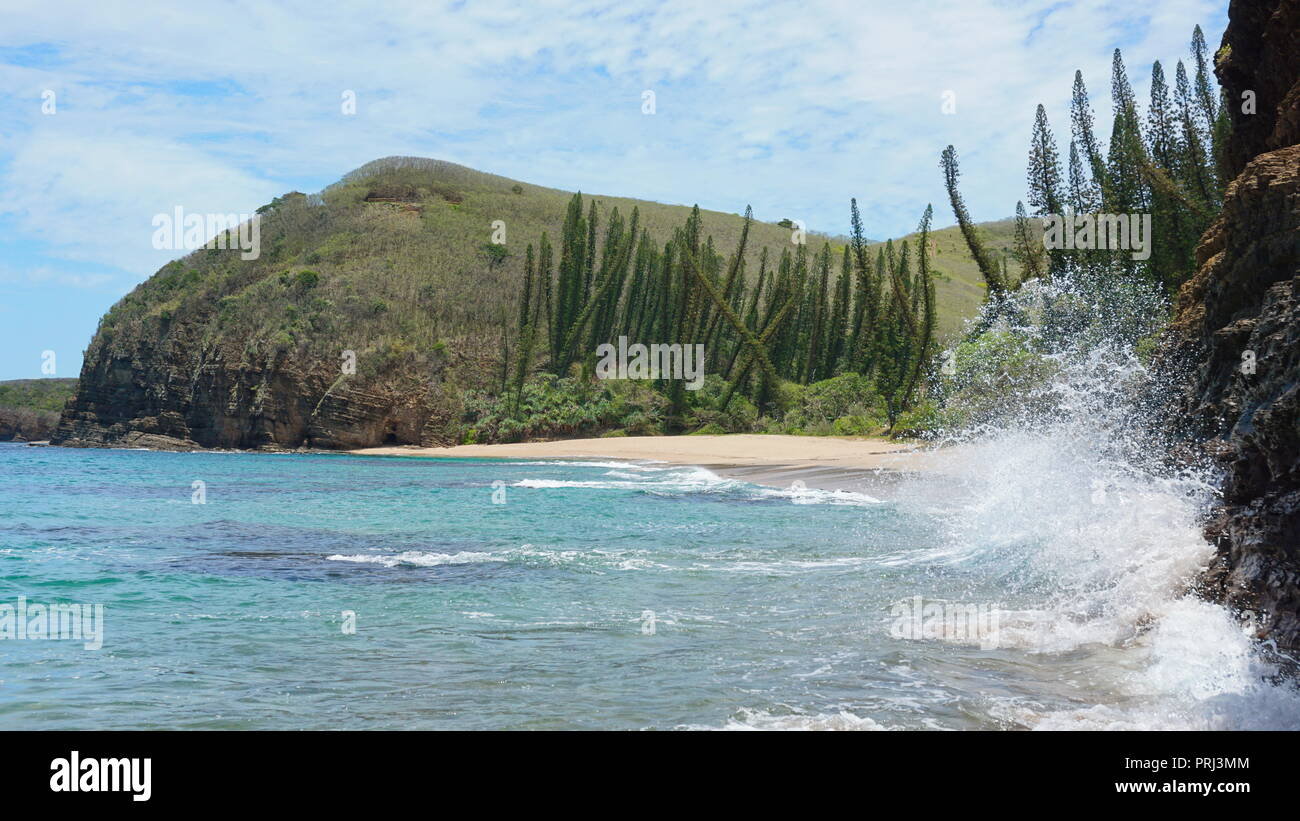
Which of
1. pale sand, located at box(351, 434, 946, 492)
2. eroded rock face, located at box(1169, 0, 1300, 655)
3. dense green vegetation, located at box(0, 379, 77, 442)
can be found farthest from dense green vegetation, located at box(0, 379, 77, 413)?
eroded rock face, located at box(1169, 0, 1300, 655)

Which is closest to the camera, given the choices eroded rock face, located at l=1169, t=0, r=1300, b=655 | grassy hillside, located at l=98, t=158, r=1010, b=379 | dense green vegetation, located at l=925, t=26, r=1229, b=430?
eroded rock face, located at l=1169, t=0, r=1300, b=655

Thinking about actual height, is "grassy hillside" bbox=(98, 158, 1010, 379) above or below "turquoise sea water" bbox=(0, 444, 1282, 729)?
above

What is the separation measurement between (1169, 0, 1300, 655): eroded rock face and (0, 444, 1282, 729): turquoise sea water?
0.50 m

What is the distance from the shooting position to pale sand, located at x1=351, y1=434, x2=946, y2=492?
25938mm

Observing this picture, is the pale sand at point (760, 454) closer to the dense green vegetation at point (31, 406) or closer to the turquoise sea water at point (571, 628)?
the turquoise sea water at point (571, 628)

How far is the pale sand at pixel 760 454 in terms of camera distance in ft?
85.1

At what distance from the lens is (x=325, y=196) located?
77125mm

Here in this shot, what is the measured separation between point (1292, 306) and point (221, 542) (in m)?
13.0

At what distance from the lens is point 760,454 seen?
36.2 metres


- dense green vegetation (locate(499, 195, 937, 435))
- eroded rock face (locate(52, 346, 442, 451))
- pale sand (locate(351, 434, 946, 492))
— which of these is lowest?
pale sand (locate(351, 434, 946, 492))

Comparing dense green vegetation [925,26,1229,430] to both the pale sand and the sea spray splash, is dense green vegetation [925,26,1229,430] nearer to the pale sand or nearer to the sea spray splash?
the pale sand

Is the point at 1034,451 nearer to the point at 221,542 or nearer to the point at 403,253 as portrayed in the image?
the point at 221,542

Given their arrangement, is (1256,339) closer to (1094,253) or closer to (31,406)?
(1094,253)

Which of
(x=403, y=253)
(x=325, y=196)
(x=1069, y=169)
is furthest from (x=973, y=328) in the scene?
(x=325, y=196)
